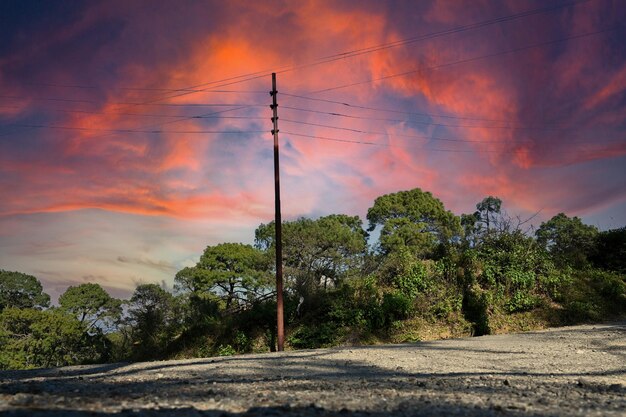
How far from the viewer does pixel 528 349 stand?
912 cm

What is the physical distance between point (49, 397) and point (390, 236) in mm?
32605

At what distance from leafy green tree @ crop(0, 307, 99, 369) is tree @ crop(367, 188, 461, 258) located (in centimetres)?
2364

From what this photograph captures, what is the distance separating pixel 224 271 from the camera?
34000 millimetres

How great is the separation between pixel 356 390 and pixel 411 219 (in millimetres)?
33514

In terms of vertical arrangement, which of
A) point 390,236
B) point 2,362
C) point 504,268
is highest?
point 390,236

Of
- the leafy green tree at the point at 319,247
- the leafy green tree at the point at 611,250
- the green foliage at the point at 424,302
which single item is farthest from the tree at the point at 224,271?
the leafy green tree at the point at 611,250

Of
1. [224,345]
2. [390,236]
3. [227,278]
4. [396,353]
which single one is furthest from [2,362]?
[396,353]

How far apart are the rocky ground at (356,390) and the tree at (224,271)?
997 inches

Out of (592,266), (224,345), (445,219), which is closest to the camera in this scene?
(224,345)

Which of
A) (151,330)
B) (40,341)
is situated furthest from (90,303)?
(151,330)

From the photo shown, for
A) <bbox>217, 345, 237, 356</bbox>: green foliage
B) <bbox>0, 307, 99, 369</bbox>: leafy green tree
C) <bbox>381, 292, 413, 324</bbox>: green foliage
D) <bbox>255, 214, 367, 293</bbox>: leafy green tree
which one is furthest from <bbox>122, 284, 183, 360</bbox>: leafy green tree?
<bbox>0, 307, 99, 369</bbox>: leafy green tree

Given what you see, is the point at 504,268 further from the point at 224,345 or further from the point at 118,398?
the point at 118,398

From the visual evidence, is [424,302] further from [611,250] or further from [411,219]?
[411,219]

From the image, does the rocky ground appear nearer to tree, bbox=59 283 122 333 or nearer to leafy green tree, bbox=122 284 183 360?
leafy green tree, bbox=122 284 183 360
